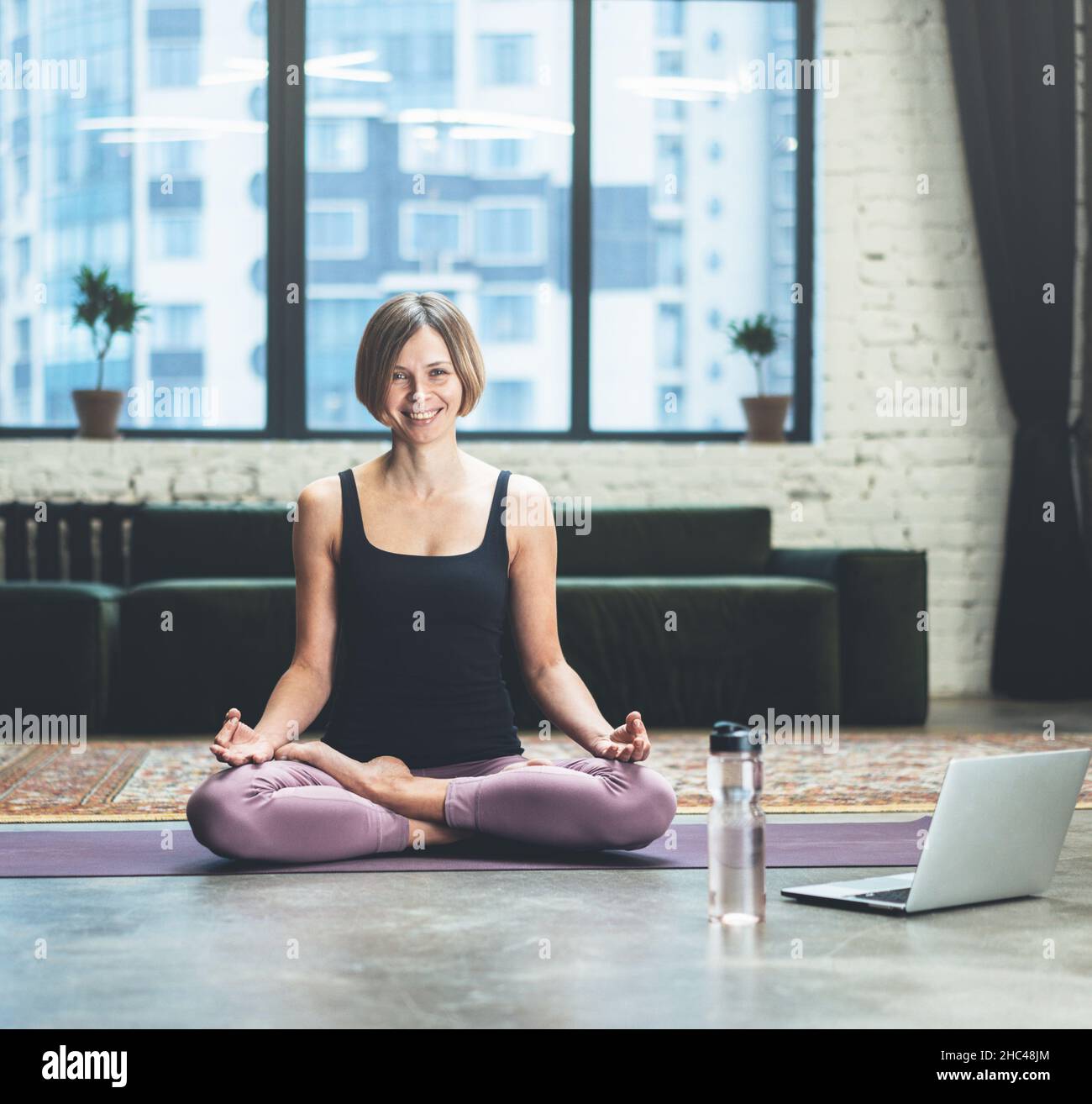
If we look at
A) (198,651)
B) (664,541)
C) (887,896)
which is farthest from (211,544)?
(887,896)

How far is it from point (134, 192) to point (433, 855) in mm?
3906

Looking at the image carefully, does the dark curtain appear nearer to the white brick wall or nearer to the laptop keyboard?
the white brick wall

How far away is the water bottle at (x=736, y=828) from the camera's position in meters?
1.95

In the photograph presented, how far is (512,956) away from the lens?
1.83 meters

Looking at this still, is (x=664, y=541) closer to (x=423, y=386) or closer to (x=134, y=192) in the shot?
(x=134, y=192)

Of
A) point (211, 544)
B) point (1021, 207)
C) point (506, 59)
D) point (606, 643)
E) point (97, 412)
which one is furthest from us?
point (506, 59)

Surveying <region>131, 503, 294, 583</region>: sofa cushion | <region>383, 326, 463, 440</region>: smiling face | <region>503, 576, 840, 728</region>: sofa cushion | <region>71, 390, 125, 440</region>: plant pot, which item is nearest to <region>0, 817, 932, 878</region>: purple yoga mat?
<region>383, 326, 463, 440</region>: smiling face

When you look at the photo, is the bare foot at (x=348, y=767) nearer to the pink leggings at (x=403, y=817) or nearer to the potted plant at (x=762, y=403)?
the pink leggings at (x=403, y=817)

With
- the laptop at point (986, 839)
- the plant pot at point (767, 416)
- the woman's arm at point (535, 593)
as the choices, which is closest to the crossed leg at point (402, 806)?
the woman's arm at point (535, 593)

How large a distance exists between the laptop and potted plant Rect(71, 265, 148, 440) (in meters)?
3.89

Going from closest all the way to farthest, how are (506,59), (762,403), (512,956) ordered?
(512,956) < (762,403) < (506,59)

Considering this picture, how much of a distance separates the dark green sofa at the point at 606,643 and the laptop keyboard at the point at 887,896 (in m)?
2.44

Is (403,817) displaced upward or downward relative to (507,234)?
downward
